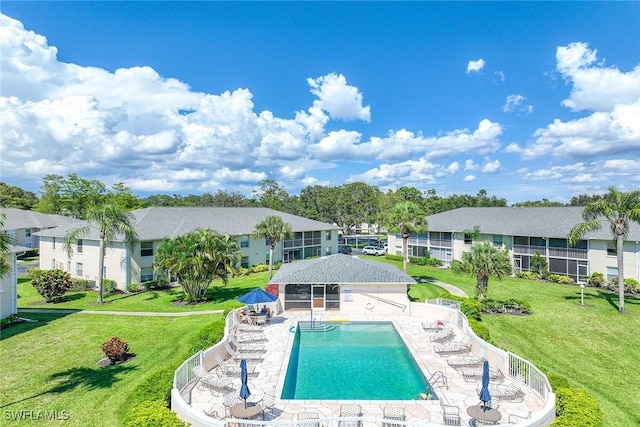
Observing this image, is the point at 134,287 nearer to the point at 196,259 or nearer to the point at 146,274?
the point at 146,274

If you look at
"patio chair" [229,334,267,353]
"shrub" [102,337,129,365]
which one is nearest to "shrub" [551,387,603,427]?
"patio chair" [229,334,267,353]

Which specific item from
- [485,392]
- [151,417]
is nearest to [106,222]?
[151,417]

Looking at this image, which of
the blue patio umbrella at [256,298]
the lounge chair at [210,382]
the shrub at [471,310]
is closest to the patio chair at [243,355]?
the lounge chair at [210,382]

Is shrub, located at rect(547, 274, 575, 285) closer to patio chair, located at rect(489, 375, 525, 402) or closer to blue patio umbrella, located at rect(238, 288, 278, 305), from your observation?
patio chair, located at rect(489, 375, 525, 402)

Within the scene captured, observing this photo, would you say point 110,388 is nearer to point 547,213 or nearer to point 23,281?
point 23,281

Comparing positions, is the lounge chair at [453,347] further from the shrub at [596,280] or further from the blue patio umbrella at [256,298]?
the shrub at [596,280]
